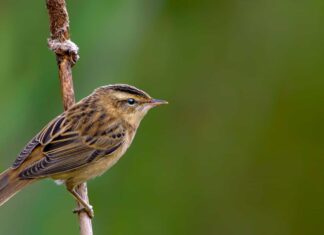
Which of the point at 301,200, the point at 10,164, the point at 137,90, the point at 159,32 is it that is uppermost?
the point at 159,32

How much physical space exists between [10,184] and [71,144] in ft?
1.90

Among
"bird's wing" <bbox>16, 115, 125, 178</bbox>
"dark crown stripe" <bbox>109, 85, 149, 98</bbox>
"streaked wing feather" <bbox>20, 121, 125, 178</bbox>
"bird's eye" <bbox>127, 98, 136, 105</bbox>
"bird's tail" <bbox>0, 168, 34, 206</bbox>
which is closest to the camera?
"bird's tail" <bbox>0, 168, 34, 206</bbox>

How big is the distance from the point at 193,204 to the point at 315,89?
1.41 metres

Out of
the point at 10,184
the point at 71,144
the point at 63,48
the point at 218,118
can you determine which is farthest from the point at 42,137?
the point at 218,118

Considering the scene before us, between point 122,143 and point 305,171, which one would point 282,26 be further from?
point 122,143

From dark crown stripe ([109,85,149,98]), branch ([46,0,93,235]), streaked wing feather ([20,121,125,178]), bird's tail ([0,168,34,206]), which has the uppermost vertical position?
branch ([46,0,93,235])

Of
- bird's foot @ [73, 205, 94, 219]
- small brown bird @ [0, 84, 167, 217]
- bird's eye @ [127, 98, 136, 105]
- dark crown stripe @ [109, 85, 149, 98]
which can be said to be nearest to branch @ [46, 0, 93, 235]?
bird's foot @ [73, 205, 94, 219]

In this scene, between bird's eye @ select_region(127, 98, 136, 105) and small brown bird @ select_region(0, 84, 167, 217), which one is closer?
small brown bird @ select_region(0, 84, 167, 217)

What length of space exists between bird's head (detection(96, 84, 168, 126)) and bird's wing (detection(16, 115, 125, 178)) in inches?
5.5

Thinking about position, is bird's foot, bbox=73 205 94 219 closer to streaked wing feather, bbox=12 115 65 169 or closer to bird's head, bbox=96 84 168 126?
streaked wing feather, bbox=12 115 65 169

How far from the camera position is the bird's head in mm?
5438

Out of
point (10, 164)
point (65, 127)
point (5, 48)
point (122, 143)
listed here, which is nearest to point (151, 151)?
point (122, 143)

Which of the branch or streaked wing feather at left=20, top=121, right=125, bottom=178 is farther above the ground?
the branch

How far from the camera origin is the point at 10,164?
5.16 meters
